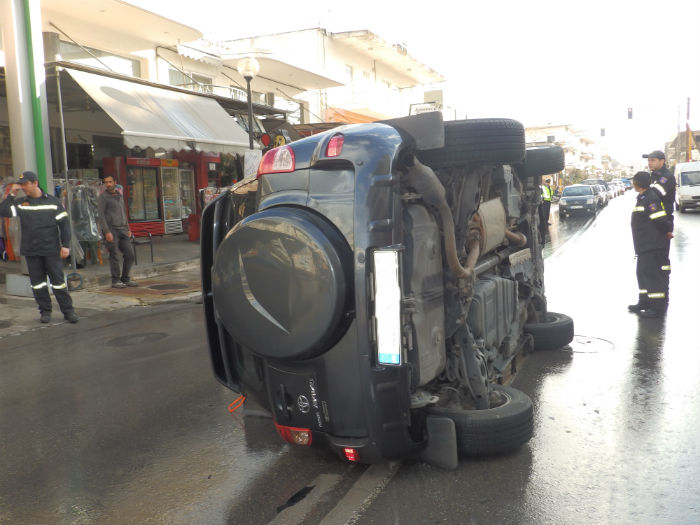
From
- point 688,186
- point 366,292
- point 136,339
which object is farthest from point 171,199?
point 688,186

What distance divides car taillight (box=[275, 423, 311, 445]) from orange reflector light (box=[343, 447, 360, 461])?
22cm

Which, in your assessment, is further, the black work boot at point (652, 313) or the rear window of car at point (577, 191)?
the rear window of car at point (577, 191)

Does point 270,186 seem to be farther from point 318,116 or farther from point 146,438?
point 318,116

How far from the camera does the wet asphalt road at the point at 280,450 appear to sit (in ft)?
10.2

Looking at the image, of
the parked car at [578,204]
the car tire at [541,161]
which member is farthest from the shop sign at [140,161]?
the parked car at [578,204]

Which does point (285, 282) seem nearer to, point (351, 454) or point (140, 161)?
point (351, 454)

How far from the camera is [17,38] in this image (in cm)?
999

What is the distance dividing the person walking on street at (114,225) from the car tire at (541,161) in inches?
283

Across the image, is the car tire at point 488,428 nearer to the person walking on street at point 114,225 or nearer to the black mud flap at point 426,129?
the black mud flap at point 426,129

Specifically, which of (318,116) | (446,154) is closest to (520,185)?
(446,154)

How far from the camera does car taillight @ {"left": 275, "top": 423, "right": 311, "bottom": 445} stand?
327cm

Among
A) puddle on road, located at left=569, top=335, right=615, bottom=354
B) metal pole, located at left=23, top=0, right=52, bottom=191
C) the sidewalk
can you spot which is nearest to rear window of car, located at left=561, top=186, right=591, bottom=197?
the sidewalk

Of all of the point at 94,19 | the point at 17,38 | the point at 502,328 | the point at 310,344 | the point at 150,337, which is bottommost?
the point at 150,337

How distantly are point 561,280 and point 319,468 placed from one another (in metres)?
7.72
